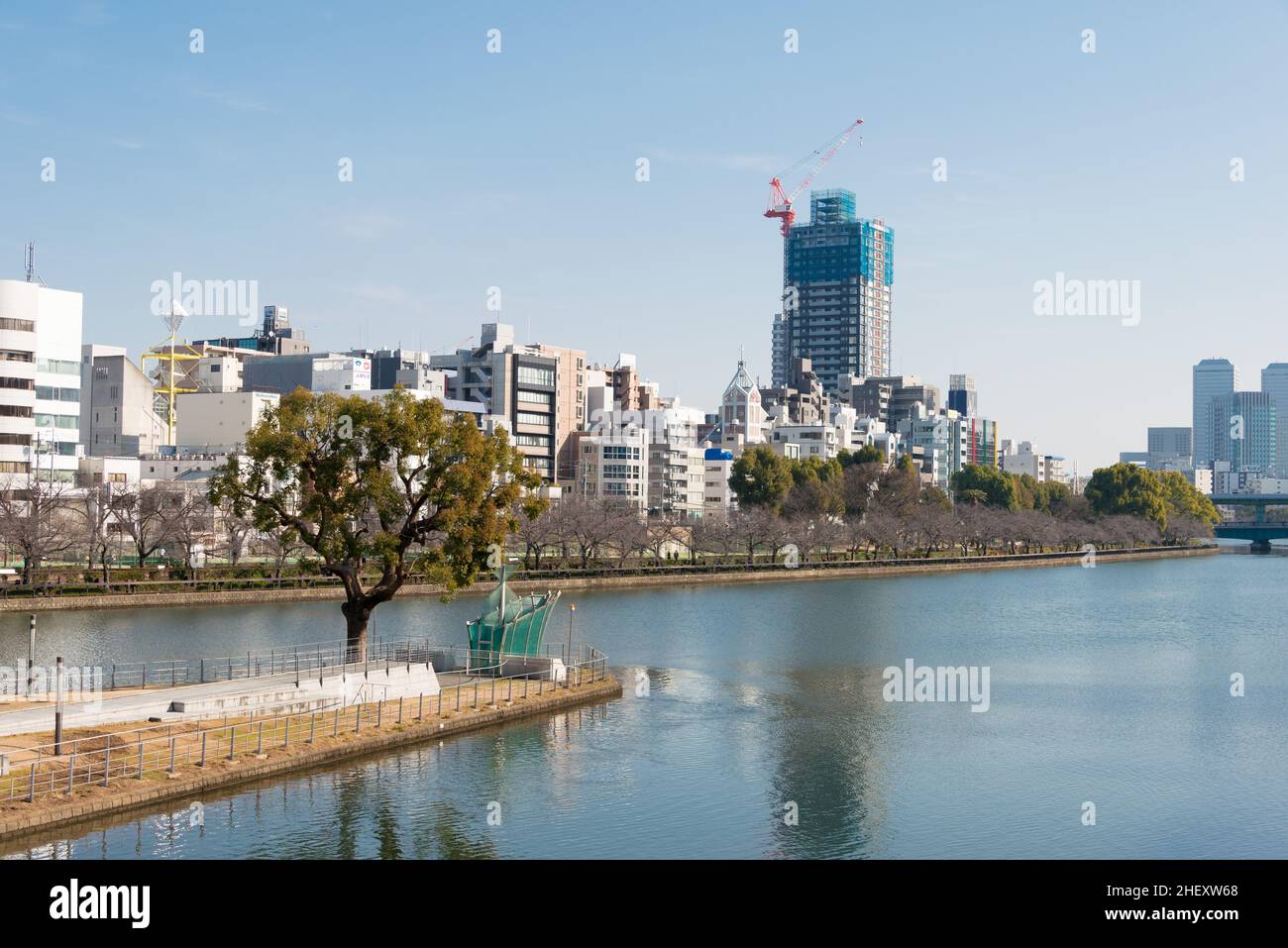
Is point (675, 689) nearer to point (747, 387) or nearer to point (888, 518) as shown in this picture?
point (888, 518)

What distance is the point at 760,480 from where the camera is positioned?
101750 mm

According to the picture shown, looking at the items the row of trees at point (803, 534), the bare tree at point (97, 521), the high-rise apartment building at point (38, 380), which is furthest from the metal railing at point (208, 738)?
the high-rise apartment building at point (38, 380)

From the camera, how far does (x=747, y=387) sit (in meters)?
160

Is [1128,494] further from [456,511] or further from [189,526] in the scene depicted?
[456,511]

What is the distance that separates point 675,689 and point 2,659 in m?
19.5

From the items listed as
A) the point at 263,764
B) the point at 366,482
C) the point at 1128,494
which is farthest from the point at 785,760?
the point at 1128,494

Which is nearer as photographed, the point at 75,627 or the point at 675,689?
the point at 675,689

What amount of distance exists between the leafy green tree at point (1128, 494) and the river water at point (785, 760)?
90.5 metres

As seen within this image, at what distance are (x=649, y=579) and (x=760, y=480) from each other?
28512mm

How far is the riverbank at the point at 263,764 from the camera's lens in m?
19.3

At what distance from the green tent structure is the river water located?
9.42ft

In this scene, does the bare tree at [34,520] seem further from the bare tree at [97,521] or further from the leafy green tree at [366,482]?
the leafy green tree at [366,482]
